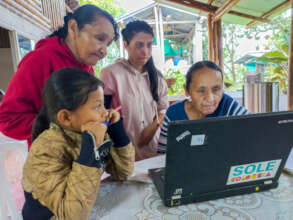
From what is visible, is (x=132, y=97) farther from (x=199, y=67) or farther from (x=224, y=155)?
(x=224, y=155)

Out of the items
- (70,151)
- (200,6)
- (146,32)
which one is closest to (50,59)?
(70,151)

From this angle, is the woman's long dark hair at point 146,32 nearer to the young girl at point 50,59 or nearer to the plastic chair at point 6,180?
the young girl at point 50,59

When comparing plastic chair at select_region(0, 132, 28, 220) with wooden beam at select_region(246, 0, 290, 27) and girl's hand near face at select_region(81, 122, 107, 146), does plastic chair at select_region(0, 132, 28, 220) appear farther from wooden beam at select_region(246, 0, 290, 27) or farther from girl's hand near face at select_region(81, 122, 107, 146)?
wooden beam at select_region(246, 0, 290, 27)

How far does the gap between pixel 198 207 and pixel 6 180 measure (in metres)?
0.78

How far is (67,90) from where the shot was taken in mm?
698

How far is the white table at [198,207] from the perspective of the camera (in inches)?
22.9

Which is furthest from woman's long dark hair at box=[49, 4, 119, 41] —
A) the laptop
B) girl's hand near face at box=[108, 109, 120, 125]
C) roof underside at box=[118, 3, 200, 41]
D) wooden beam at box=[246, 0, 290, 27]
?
roof underside at box=[118, 3, 200, 41]

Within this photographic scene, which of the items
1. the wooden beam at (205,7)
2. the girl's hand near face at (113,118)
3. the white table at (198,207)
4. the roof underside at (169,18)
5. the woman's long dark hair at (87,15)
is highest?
the roof underside at (169,18)

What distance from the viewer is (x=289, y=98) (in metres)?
1.62

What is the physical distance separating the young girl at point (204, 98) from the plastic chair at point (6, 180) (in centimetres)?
73

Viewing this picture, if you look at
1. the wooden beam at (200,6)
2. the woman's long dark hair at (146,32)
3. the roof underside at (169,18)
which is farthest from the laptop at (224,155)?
the roof underside at (169,18)

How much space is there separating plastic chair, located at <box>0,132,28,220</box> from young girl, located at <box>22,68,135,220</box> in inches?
8.0

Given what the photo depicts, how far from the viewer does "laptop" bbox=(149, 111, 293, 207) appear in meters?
0.53

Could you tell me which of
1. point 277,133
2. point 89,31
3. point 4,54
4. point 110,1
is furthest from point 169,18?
point 277,133
